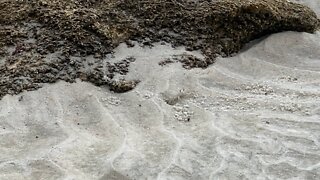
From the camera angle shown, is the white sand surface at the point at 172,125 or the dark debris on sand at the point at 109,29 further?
the dark debris on sand at the point at 109,29

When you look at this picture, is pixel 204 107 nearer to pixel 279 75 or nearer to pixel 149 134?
pixel 149 134

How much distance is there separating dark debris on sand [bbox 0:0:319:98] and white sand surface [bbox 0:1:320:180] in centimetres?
13

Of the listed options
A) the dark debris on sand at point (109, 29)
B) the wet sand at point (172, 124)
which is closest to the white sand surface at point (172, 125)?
the wet sand at point (172, 124)

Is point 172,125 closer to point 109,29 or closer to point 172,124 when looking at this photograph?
point 172,124

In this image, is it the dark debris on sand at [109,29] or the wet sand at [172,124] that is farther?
the dark debris on sand at [109,29]

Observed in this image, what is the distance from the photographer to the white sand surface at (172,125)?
3.70 meters

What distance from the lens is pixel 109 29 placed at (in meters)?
4.95

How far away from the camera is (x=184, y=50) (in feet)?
16.6

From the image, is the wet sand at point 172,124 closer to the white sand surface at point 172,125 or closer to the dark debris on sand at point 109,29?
the white sand surface at point 172,125

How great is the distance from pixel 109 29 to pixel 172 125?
129 cm

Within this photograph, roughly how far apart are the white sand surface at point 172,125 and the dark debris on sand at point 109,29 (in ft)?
0.41

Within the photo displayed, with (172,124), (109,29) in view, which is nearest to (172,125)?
(172,124)

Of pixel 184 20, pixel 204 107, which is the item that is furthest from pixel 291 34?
pixel 204 107

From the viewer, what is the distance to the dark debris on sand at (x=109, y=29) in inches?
182
